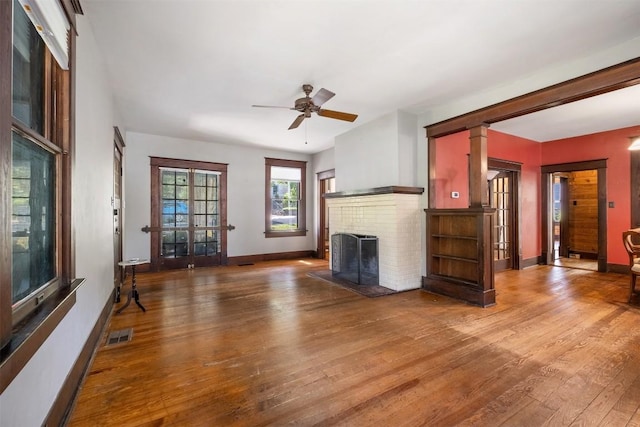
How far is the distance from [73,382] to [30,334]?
1.07 metres

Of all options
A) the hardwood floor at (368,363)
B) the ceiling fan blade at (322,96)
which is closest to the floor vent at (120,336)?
the hardwood floor at (368,363)

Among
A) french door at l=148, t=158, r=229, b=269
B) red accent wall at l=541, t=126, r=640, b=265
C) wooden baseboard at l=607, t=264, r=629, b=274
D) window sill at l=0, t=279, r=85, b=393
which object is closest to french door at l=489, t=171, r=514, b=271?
red accent wall at l=541, t=126, r=640, b=265

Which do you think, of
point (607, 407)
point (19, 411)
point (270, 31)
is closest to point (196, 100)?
point (270, 31)

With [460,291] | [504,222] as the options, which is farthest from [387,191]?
[504,222]

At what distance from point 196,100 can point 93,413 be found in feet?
12.1

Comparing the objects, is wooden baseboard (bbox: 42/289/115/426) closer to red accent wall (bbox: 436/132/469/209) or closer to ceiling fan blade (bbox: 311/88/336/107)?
ceiling fan blade (bbox: 311/88/336/107)

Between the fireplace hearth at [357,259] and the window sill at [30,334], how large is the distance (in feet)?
12.4

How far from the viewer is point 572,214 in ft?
25.1

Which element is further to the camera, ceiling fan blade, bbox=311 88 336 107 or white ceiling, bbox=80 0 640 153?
ceiling fan blade, bbox=311 88 336 107

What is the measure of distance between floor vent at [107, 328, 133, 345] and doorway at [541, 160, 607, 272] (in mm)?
7725

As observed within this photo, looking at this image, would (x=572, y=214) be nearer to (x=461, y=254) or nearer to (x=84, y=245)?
(x=461, y=254)

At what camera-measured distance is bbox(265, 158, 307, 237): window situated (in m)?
7.36

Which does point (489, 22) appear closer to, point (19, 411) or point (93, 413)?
point (19, 411)

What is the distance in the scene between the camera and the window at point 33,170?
1.11m
